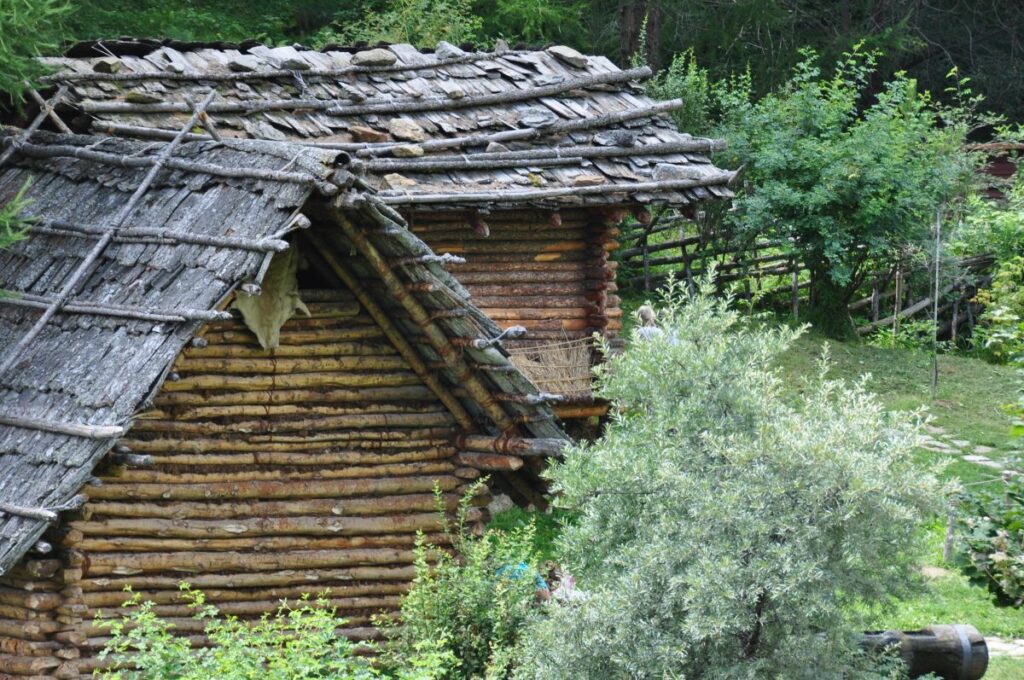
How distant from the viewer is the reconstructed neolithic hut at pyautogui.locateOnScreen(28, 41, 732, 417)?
43.1 ft

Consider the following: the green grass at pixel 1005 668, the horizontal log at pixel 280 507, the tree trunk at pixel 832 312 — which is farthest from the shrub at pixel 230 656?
the tree trunk at pixel 832 312

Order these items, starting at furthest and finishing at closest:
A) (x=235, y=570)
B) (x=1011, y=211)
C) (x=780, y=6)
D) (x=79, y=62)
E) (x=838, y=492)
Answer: (x=780, y=6) → (x=1011, y=211) → (x=79, y=62) → (x=235, y=570) → (x=838, y=492)

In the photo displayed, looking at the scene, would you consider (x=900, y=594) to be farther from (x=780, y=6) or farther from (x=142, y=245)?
(x=780, y=6)

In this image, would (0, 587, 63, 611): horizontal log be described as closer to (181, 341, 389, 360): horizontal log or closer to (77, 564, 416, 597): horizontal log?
(77, 564, 416, 597): horizontal log

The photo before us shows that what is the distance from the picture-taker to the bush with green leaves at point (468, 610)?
9086 millimetres

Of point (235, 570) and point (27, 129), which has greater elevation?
point (27, 129)

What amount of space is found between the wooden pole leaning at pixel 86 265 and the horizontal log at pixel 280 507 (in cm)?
97

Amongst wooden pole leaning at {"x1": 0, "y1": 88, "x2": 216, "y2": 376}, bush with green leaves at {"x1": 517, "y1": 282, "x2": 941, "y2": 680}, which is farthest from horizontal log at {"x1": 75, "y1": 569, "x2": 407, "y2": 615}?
bush with green leaves at {"x1": 517, "y1": 282, "x2": 941, "y2": 680}

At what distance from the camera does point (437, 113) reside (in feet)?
47.3

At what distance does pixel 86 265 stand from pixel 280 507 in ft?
6.30

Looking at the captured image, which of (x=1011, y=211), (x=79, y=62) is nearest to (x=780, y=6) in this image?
(x=1011, y=211)

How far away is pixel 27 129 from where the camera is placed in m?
11.3

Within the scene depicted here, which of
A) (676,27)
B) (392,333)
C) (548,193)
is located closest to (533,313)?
(548,193)

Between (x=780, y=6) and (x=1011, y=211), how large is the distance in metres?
7.57
